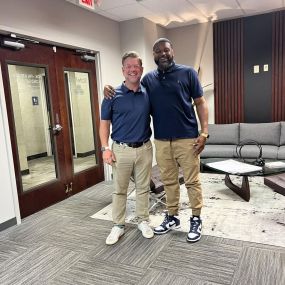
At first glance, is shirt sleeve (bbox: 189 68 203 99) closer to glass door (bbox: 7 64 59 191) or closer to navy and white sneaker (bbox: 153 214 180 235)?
navy and white sneaker (bbox: 153 214 180 235)

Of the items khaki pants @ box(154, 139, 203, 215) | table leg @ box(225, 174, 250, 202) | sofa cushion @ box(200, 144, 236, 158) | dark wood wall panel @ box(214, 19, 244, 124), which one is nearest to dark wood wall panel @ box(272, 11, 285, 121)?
dark wood wall panel @ box(214, 19, 244, 124)

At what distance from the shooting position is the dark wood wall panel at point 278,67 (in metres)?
4.64

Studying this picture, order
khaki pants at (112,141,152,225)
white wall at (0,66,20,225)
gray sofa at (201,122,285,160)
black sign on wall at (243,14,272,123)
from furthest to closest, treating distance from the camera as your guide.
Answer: black sign on wall at (243,14,272,123)
gray sofa at (201,122,285,160)
white wall at (0,66,20,225)
khaki pants at (112,141,152,225)

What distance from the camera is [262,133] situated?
4664mm

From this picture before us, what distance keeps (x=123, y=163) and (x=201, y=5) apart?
9.71 ft

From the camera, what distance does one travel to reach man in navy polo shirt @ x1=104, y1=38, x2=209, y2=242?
2.30m

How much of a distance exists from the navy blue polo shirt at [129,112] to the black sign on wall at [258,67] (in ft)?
10.7

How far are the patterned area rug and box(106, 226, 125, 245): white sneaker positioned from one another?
36 cm

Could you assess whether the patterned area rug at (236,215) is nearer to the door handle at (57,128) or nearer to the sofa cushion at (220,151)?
the sofa cushion at (220,151)

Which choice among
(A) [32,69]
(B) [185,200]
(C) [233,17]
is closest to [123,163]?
(B) [185,200]

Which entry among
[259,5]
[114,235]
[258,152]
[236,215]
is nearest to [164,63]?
[114,235]

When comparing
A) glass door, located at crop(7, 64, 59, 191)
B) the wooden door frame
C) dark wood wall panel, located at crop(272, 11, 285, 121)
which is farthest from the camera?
dark wood wall panel, located at crop(272, 11, 285, 121)

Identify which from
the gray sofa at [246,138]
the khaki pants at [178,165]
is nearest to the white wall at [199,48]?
the gray sofa at [246,138]

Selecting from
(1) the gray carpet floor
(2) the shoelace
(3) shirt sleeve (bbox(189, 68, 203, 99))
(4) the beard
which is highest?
(4) the beard
